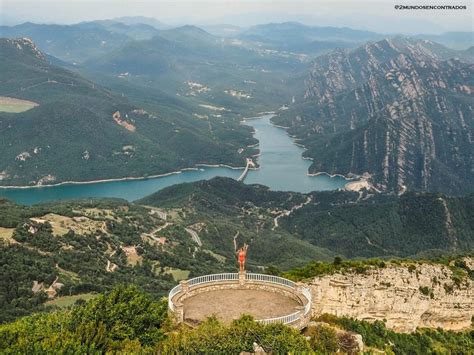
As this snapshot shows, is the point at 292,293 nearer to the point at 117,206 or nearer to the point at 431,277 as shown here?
the point at 431,277

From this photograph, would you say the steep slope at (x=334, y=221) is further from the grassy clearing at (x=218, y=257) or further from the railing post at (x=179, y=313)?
the railing post at (x=179, y=313)

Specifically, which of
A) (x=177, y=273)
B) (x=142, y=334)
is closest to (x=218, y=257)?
(x=177, y=273)

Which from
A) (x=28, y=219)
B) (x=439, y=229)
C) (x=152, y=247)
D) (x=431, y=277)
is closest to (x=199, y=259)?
(x=152, y=247)

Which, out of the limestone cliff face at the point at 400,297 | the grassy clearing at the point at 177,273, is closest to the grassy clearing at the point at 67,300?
the grassy clearing at the point at 177,273

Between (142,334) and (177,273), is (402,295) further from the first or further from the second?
(177,273)

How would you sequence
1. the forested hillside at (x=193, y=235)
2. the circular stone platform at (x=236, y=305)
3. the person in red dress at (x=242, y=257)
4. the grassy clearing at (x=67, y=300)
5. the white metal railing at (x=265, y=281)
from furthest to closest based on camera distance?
the forested hillside at (x=193, y=235)
the grassy clearing at (x=67, y=300)
the person in red dress at (x=242, y=257)
the circular stone platform at (x=236, y=305)
the white metal railing at (x=265, y=281)

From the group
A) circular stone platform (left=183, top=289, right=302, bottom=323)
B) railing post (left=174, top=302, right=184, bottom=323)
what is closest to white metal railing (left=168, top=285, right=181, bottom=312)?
railing post (left=174, top=302, right=184, bottom=323)

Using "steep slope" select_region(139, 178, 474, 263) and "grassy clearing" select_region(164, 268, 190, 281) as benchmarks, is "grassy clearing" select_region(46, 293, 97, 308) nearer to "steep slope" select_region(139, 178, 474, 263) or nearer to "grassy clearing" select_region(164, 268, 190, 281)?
"grassy clearing" select_region(164, 268, 190, 281)
